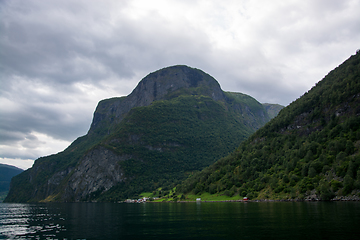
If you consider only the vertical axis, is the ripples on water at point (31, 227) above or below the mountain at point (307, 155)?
below

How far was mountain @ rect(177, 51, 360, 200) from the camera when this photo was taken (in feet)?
Answer: 294

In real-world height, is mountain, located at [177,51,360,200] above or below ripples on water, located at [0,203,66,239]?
above

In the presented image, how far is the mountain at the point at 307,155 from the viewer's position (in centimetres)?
8962

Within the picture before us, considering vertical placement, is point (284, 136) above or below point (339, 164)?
above

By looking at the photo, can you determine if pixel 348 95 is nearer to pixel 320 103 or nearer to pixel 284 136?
pixel 320 103

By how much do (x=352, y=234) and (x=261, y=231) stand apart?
1035 centimetres

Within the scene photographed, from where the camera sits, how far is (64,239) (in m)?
33.0

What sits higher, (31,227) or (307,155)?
(307,155)

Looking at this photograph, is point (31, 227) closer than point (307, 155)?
Yes

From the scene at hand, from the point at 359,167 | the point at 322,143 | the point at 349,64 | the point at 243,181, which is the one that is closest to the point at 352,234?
the point at 359,167

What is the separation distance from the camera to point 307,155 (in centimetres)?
11206

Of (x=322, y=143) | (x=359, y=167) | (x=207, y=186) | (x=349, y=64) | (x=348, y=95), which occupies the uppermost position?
(x=349, y=64)

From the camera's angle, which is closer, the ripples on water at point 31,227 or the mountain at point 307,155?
the ripples on water at point 31,227

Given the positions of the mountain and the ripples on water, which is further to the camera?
the mountain
